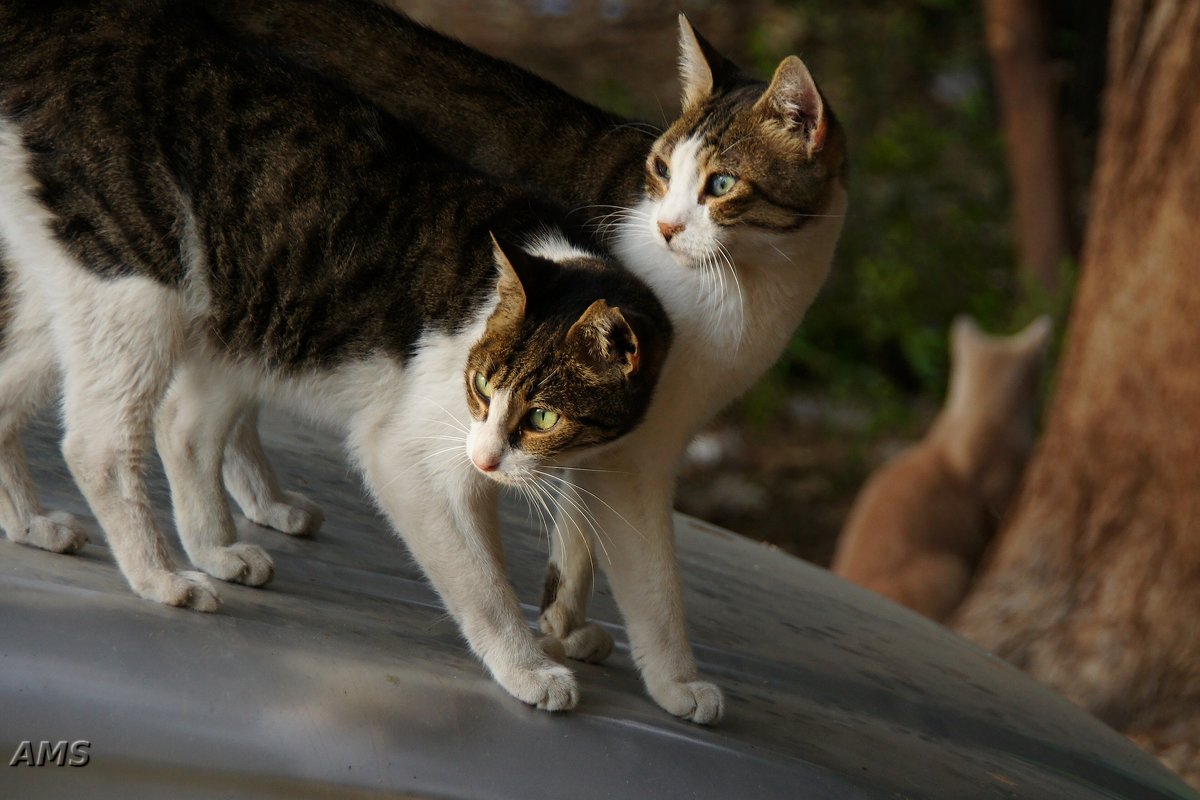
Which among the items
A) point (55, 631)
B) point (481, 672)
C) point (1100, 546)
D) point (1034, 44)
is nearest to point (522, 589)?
point (481, 672)

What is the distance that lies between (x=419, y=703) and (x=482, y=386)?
23.7 inches

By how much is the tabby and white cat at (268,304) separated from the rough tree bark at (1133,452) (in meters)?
3.00

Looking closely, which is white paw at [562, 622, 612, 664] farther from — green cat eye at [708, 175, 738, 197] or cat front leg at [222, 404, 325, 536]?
green cat eye at [708, 175, 738, 197]

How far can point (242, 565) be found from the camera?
7.57 feet

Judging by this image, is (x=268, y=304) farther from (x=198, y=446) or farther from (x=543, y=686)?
(x=543, y=686)

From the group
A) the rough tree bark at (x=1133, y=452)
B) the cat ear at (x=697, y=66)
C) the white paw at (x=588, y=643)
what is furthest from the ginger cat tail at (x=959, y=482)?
the cat ear at (x=697, y=66)

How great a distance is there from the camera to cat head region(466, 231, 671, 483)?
2219mm

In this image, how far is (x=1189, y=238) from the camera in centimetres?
455

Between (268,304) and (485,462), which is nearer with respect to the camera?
(485,462)

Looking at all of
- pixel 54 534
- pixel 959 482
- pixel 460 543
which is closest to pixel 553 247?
pixel 460 543

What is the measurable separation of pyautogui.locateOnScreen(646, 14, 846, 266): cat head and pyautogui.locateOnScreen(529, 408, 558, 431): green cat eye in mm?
396

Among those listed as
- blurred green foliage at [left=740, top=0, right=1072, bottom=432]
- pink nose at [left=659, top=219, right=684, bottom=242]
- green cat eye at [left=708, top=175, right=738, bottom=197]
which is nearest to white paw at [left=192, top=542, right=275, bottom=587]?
pink nose at [left=659, top=219, right=684, bottom=242]

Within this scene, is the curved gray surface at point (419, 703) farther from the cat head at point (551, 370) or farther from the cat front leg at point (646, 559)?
the cat head at point (551, 370)

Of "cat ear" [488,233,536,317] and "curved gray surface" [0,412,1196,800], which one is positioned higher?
"cat ear" [488,233,536,317]
